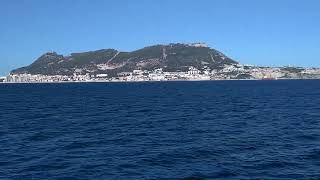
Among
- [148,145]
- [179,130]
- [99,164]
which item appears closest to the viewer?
[99,164]

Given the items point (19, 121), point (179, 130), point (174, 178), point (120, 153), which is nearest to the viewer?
point (174, 178)

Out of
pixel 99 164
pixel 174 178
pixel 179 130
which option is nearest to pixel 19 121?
pixel 179 130

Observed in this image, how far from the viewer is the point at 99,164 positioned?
34312mm

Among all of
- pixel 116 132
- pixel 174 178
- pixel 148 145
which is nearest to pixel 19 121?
pixel 116 132

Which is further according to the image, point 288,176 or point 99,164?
point 99,164

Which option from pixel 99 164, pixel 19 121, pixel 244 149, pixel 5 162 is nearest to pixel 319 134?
pixel 244 149

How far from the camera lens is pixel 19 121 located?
67938 mm

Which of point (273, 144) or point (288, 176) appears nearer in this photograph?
point (288, 176)

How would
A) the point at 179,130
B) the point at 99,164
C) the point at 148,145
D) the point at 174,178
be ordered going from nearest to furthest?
the point at 174,178 → the point at 99,164 → the point at 148,145 → the point at 179,130

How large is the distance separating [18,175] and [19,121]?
125 ft

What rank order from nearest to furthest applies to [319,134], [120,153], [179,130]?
[120,153], [319,134], [179,130]

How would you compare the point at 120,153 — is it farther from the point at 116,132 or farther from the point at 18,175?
the point at 116,132

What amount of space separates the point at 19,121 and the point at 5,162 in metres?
33.7

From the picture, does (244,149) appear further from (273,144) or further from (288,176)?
(288,176)
